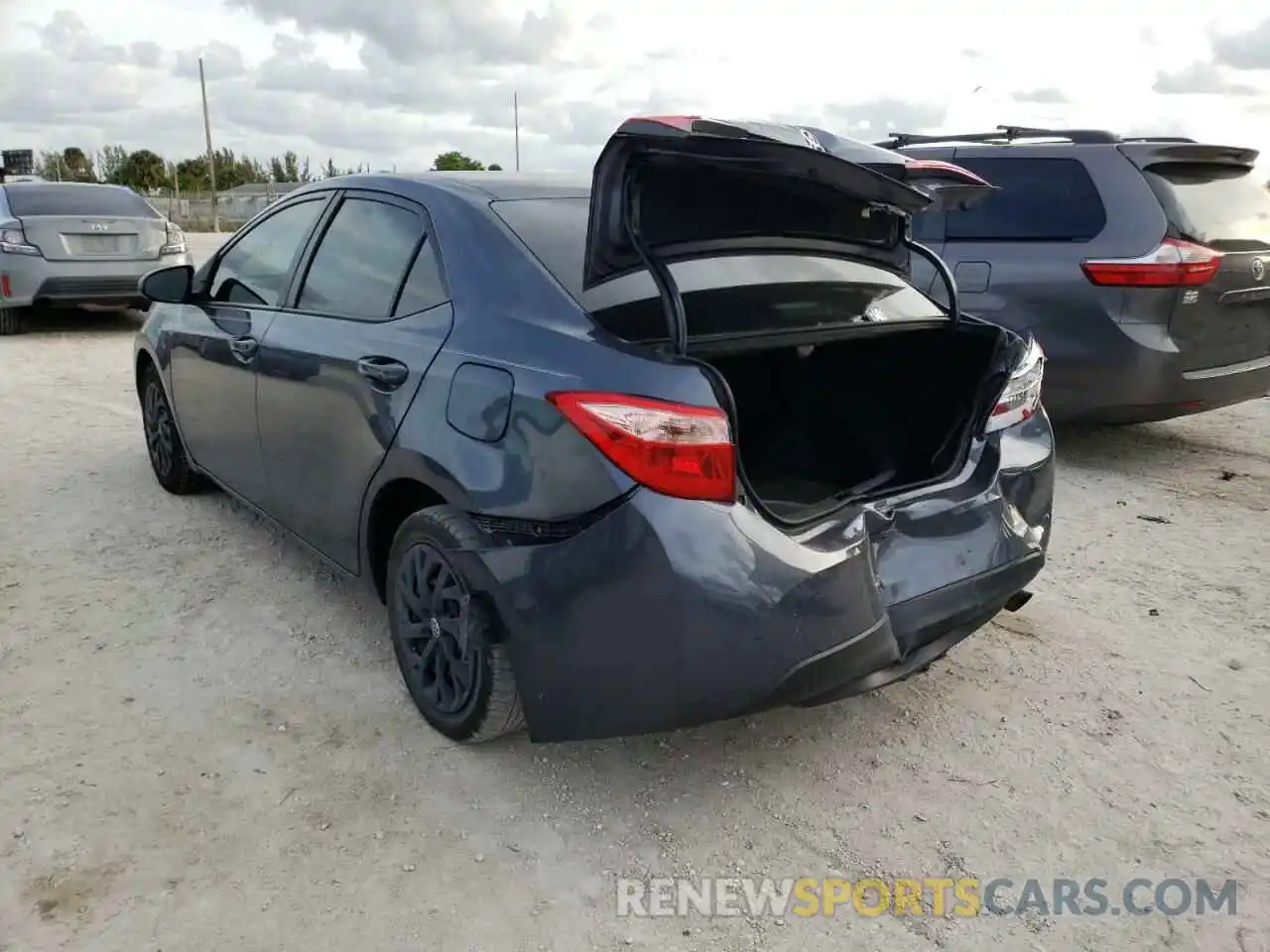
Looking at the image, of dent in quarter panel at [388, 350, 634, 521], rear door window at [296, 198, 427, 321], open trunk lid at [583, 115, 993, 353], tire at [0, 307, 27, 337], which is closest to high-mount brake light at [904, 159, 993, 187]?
open trunk lid at [583, 115, 993, 353]

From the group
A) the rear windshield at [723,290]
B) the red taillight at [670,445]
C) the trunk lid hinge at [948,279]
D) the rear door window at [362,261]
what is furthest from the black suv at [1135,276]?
the red taillight at [670,445]

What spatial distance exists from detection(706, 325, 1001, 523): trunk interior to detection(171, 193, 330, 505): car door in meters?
1.69

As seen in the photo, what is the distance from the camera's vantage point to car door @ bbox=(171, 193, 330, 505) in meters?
3.73

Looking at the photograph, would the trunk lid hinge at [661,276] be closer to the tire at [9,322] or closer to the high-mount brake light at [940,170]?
the high-mount brake light at [940,170]

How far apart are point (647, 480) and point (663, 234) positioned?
0.79m

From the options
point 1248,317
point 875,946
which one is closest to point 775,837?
point 875,946

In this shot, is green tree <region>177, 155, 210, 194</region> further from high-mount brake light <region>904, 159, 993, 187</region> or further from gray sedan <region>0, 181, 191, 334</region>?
high-mount brake light <region>904, 159, 993, 187</region>

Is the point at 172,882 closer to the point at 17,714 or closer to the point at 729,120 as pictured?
the point at 17,714

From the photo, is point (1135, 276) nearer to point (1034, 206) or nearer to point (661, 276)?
point (1034, 206)

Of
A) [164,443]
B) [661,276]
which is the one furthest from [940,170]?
[164,443]

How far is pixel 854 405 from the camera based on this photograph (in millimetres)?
3449

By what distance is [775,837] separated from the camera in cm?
251

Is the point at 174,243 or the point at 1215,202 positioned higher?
the point at 1215,202

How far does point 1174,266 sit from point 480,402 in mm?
4044
